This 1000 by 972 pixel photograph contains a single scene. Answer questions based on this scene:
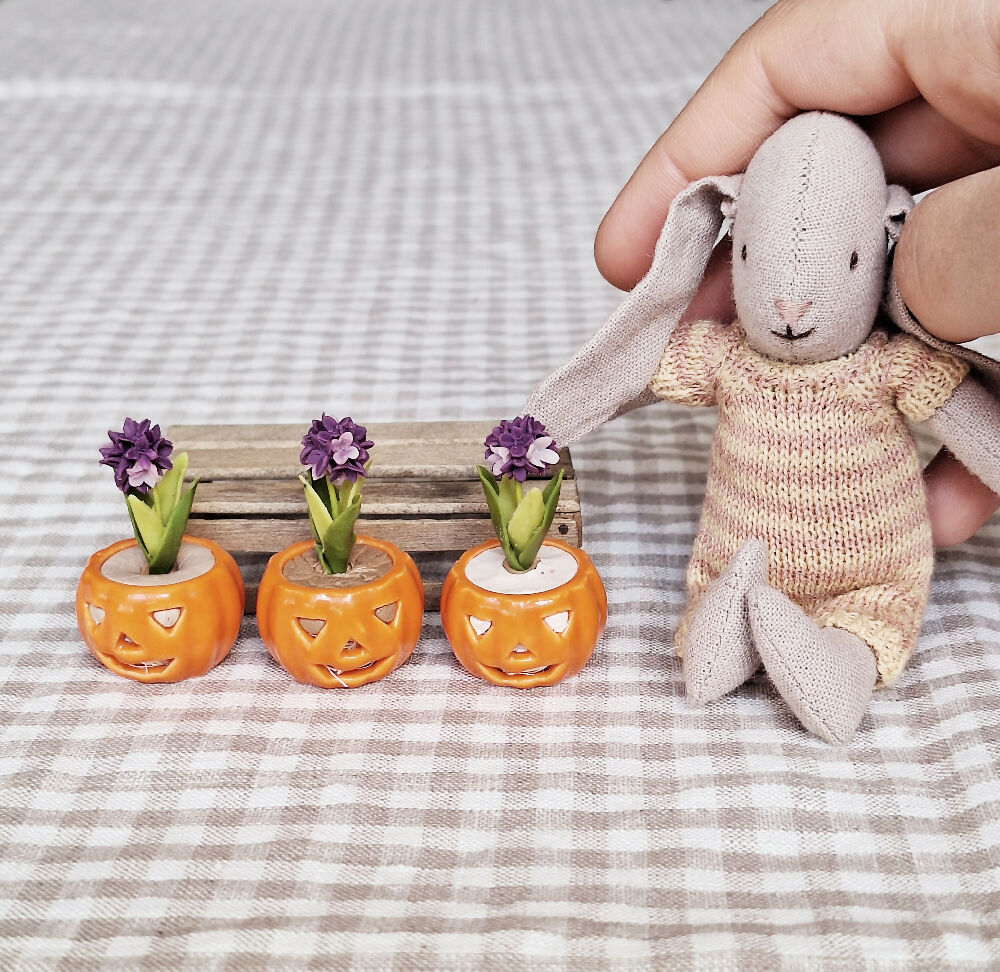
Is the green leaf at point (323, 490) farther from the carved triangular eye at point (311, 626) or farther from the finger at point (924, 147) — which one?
the finger at point (924, 147)

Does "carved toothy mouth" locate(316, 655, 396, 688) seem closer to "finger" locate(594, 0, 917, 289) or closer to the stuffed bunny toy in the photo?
the stuffed bunny toy

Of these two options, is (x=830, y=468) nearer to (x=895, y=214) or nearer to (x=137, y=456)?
(x=895, y=214)

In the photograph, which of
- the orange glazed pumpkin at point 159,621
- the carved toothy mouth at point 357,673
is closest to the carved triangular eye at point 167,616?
the orange glazed pumpkin at point 159,621

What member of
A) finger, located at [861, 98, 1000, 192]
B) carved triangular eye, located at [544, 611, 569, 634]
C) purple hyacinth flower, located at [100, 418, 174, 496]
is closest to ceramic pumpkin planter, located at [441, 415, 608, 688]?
carved triangular eye, located at [544, 611, 569, 634]

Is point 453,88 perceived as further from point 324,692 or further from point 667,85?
point 324,692

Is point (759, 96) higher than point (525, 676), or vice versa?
point (759, 96)

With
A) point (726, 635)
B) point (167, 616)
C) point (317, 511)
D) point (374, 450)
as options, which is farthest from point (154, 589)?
point (726, 635)
